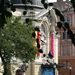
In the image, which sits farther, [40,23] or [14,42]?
[40,23]

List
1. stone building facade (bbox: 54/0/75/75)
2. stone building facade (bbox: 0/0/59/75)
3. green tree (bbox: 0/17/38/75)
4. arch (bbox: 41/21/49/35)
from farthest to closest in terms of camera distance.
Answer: stone building facade (bbox: 54/0/75/75) → arch (bbox: 41/21/49/35) → stone building facade (bbox: 0/0/59/75) → green tree (bbox: 0/17/38/75)

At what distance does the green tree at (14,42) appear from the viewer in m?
29.0

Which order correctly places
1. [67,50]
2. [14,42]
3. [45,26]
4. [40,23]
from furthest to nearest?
[67,50]
[45,26]
[40,23]
[14,42]

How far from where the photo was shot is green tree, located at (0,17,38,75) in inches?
1141

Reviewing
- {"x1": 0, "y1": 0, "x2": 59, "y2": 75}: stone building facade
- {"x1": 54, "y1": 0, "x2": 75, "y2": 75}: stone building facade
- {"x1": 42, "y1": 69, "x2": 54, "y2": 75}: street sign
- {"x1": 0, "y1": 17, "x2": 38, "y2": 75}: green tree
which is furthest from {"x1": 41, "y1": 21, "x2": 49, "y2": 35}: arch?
{"x1": 54, "y1": 0, "x2": 75, "y2": 75}: stone building facade

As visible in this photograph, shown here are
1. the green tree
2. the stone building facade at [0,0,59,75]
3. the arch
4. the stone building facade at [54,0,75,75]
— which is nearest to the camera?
the green tree

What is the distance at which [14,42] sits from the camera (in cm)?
2983

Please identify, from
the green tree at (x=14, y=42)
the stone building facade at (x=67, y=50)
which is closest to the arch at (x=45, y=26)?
the green tree at (x=14, y=42)

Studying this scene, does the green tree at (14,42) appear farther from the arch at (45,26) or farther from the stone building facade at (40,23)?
the arch at (45,26)

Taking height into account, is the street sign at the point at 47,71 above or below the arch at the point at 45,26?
below

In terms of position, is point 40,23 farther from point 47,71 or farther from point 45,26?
point 47,71

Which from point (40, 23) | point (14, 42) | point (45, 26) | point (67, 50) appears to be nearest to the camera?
point (14, 42)

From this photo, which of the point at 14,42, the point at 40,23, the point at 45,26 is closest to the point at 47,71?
the point at 45,26

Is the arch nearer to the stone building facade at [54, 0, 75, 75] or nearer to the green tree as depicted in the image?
the green tree
